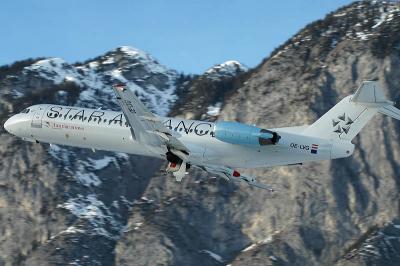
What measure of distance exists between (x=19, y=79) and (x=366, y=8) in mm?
47961

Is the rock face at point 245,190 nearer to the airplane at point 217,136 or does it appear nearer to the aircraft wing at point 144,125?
the airplane at point 217,136

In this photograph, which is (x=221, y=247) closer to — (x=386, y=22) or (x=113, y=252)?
(x=113, y=252)

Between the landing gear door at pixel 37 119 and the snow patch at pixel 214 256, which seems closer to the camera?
the landing gear door at pixel 37 119

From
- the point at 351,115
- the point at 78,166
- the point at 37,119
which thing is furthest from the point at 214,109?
the point at 351,115

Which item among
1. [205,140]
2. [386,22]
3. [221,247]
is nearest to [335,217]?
[221,247]

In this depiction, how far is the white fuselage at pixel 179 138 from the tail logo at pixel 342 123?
104cm

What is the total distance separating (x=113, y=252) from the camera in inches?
3917

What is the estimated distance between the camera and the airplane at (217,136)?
58969 millimetres

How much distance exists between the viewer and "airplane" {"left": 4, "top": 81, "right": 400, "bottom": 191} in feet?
193

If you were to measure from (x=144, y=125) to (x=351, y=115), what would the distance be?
544 inches

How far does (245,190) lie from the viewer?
103m

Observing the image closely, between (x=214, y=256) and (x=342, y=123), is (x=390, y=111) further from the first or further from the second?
(x=214, y=256)

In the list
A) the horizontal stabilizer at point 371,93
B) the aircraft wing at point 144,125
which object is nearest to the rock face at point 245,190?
the aircraft wing at point 144,125

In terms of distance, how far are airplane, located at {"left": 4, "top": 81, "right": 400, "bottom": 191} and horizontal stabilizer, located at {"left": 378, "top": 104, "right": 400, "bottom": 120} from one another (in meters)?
0.08
